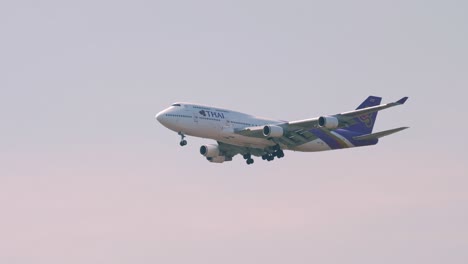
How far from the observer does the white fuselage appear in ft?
269

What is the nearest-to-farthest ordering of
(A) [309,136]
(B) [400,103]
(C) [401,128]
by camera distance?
(B) [400,103]
(C) [401,128]
(A) [309,136]

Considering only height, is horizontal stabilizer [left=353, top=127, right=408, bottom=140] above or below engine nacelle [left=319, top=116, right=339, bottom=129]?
below

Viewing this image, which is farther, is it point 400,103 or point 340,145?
point 340,145

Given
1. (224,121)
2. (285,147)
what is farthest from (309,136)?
(224,121)

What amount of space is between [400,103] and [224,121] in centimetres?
1607

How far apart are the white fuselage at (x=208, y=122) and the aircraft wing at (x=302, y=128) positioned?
0.86m

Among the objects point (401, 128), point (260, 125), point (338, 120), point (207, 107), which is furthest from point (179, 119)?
point (401, 128)

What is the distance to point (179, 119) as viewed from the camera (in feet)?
268

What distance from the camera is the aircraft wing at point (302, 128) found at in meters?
80.1

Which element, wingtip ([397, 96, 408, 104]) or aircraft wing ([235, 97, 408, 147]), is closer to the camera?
wingtip ([397, 96, 408, 104])

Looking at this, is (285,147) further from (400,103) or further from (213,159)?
(400,103)

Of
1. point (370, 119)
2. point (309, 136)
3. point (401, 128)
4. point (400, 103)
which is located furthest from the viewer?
point (370, 119)

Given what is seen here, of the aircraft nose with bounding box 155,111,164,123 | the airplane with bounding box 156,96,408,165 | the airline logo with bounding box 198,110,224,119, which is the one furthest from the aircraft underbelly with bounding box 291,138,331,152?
the aircraft nose with bounding box 155,111,164,123

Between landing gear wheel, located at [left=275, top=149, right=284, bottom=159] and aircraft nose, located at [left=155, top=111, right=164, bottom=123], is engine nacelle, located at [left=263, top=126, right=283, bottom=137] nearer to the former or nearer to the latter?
landing gear wheel, located at [left=275, top=149, right=284, bottom=159]
